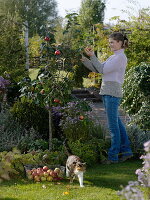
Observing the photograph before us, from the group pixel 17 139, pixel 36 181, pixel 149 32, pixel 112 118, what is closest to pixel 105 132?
pixel 112 118

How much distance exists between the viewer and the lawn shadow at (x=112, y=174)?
16.1 feet

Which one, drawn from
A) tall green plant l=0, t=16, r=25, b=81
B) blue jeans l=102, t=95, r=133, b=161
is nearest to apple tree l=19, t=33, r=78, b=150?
blue jeans l=102, t=95, r=133, b=161

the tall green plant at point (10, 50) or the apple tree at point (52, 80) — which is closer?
the apple tree at point (52, 80)

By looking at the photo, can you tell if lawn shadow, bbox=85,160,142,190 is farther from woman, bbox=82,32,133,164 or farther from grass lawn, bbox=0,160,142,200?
woman, bbox=82,32,133,164

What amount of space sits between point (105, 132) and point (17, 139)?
145 centimetres

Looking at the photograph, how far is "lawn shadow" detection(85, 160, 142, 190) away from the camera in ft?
16.1

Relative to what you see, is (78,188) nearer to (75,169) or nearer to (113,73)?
(75,169)

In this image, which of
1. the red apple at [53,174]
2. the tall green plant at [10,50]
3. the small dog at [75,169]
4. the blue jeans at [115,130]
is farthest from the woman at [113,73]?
the tall green plant at [10,50]

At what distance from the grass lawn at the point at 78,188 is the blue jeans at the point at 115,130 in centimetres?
36

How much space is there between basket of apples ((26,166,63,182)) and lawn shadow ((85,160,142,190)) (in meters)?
0.37

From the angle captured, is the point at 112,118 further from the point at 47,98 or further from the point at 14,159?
the point at 14,159

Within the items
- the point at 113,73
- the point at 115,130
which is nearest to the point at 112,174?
the point at 115,130

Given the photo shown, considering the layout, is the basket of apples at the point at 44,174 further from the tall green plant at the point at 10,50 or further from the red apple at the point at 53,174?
the tall green plant at the point at 10,50

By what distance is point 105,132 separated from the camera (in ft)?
21.5
